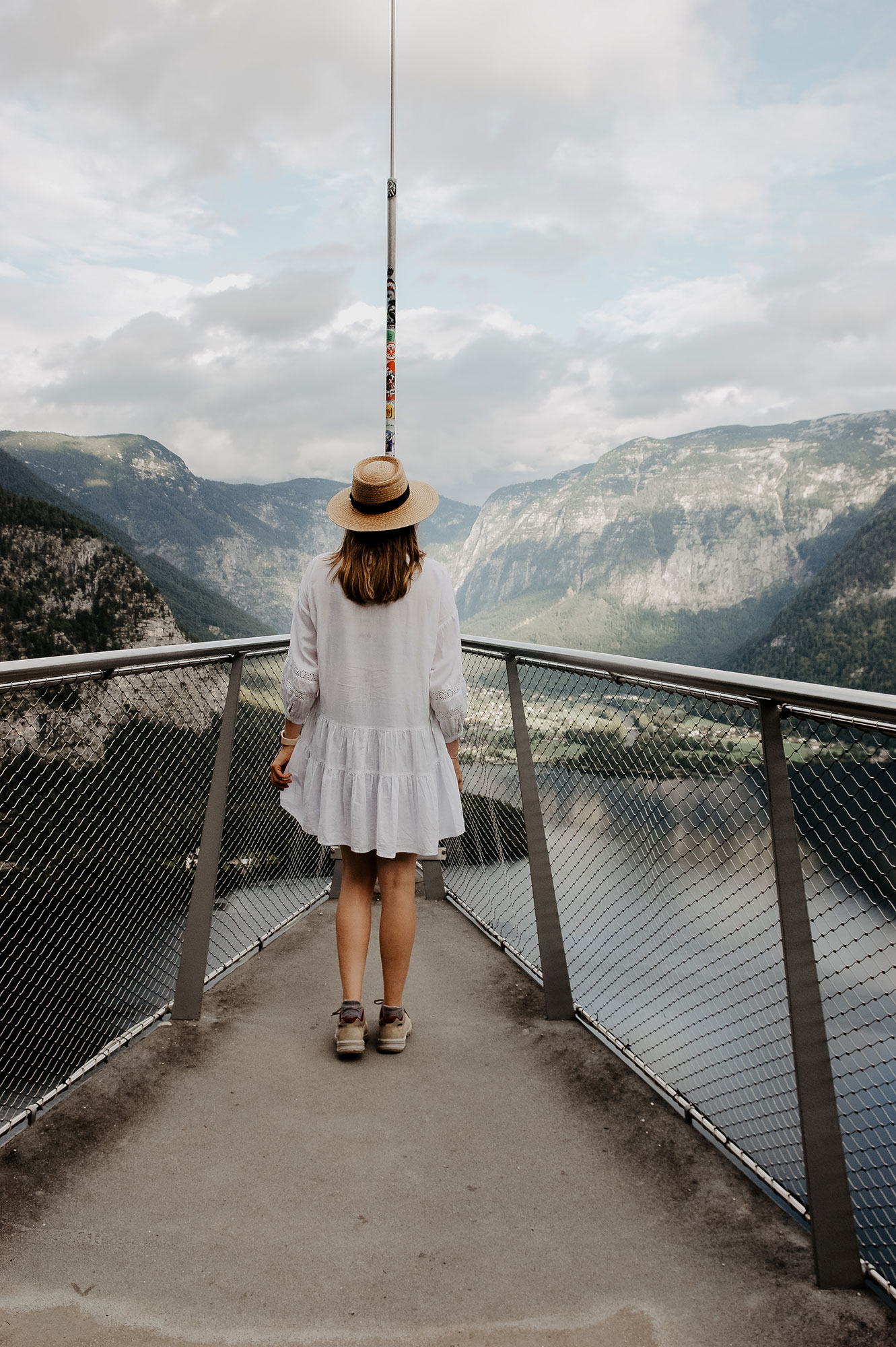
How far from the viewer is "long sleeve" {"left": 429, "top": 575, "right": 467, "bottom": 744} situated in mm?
2281

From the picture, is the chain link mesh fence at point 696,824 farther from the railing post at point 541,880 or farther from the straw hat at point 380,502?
the straw hat at point 380,502

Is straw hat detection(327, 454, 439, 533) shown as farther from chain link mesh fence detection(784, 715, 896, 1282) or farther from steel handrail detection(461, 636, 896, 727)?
chain link mesh fence detection(784, 715, 896, 1282)

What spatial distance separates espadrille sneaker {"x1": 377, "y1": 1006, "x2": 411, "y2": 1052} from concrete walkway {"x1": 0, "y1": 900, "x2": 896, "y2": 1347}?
3 centimetres

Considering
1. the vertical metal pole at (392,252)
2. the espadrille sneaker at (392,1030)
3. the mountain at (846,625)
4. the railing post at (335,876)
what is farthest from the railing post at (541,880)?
the mountain at (846,625)

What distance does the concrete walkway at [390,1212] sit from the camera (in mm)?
1477

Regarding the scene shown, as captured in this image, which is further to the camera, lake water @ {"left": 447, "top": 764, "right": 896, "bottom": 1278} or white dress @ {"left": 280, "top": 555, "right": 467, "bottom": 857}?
white dress @ {"left": 280, "top": 555, "right": 467, "bottom": 857}

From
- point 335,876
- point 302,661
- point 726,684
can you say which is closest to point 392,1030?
point 302,661

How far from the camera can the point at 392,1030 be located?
242 centimetres

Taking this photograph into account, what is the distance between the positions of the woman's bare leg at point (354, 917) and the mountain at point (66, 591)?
6062 centimetres

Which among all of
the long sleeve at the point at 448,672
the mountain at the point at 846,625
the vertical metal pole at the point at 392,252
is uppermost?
the vertical metal pole at the point at 392,252

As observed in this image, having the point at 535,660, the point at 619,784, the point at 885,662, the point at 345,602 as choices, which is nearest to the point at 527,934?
the point at 619,784

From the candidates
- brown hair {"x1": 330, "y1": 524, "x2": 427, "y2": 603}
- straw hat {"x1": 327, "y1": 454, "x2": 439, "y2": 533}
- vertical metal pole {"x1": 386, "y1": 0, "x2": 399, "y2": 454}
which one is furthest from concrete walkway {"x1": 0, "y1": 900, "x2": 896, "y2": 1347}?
vertical metal pole {"x1": 386, "y1": 0, "x2": 399, "y2": 454}

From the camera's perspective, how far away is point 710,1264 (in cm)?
161

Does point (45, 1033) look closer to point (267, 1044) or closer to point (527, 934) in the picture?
point (267, 1044)
